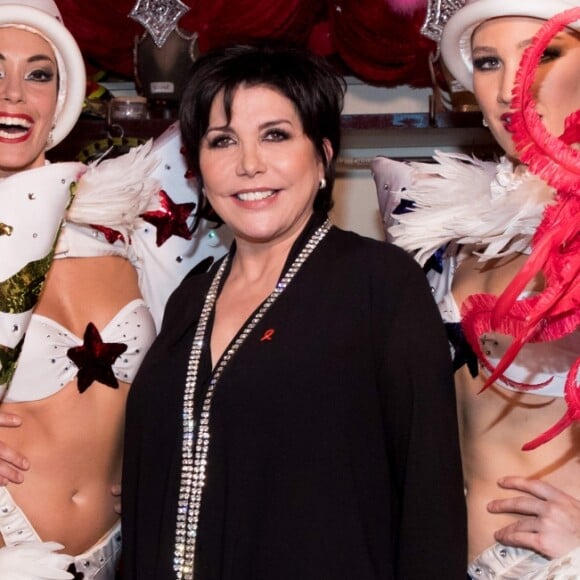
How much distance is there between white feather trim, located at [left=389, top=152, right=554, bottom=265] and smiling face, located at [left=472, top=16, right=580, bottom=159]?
0.07 meters

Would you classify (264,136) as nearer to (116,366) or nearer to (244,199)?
(244,199)

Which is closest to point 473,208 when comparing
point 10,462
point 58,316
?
point 58,316

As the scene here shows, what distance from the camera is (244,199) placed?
5.73ft

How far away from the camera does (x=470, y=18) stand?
5.57 feet

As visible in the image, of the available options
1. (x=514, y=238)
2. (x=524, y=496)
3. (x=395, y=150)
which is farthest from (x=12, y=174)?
(x=395, y=150)

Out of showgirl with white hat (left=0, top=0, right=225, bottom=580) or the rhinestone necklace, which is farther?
showgirl with white hat (left=0, top=0, right=225, bottom=580)

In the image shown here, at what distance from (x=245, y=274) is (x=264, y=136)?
24cm

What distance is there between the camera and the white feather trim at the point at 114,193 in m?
1.99

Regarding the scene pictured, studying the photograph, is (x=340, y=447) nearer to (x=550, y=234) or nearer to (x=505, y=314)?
(x=505, y=314)

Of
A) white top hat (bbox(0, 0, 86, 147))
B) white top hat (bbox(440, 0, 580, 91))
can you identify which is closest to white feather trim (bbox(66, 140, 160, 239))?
white top hat (bbox(0, 0, 86, 147))

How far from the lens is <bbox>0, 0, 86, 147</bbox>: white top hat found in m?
1.95

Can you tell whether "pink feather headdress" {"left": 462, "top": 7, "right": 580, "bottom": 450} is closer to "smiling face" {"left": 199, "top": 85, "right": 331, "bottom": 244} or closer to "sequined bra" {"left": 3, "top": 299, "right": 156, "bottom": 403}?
"smiling face" {"left": 199, "top": 85, "right": 331, "bottom": 244}

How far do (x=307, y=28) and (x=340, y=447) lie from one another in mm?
1606

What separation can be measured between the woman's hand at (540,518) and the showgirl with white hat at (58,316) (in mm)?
734
